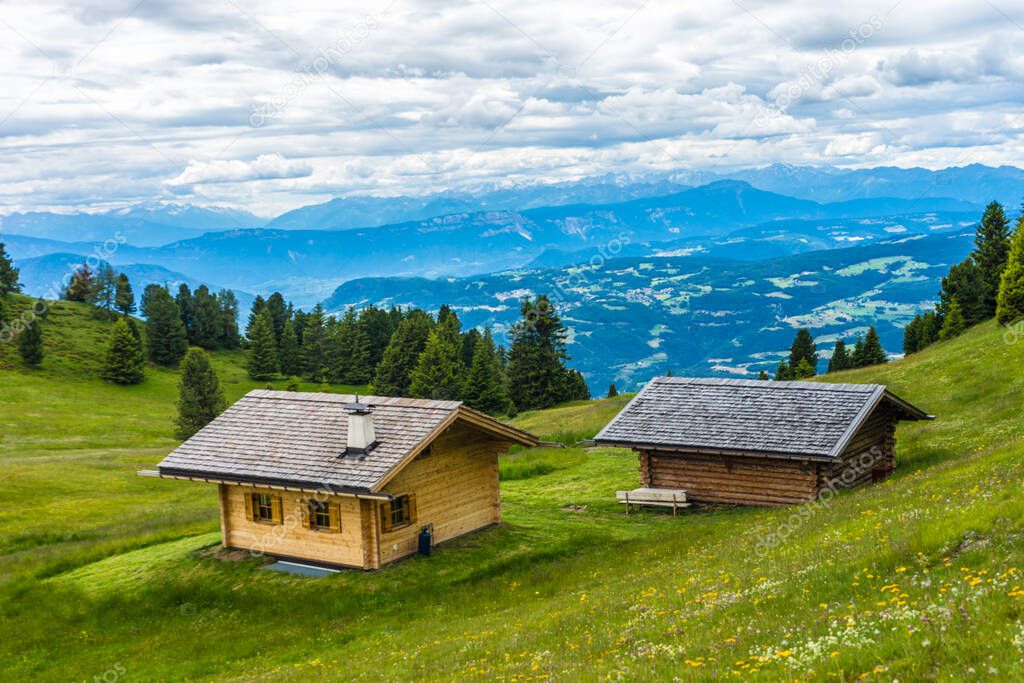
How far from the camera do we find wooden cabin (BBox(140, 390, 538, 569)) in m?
29.7

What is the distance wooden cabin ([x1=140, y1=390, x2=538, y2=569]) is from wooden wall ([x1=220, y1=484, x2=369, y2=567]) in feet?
0.12

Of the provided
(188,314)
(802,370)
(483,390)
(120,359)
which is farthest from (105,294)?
(802,370)

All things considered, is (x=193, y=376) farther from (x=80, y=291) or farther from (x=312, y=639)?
(x=312, y=639)

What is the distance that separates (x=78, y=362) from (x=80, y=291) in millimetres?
38669

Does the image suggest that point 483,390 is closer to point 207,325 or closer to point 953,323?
point 953,323

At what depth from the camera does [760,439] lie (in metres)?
34.9

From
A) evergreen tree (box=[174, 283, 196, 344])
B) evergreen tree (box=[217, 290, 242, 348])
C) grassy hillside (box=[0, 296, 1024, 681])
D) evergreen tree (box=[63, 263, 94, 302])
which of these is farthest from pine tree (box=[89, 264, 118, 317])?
grassy hillside (box=[0, 296, 1024, 681])

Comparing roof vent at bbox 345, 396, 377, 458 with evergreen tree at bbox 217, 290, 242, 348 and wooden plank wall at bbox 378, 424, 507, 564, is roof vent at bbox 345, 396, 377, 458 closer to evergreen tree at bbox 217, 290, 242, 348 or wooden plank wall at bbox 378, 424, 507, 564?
wooden plank wall at bbox 378, 424, 507, 564

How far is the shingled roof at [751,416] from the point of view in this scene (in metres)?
34.1

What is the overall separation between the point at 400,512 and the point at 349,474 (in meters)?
2.74

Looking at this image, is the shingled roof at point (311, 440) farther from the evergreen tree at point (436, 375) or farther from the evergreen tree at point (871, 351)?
the evergreen tree at point (871, 351)

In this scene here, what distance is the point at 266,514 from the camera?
32.2 meters

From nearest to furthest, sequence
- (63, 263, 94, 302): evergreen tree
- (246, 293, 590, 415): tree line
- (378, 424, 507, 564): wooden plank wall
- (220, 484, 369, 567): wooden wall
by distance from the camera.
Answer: (220, 484, 369, 567): wooden wall, (378, 424, 507, 564): wooden plank wall, (246, 293, 590, 415): tree line, (63, 263, 94, 302): evergreen tree

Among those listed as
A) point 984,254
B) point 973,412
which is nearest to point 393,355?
point 984,254
